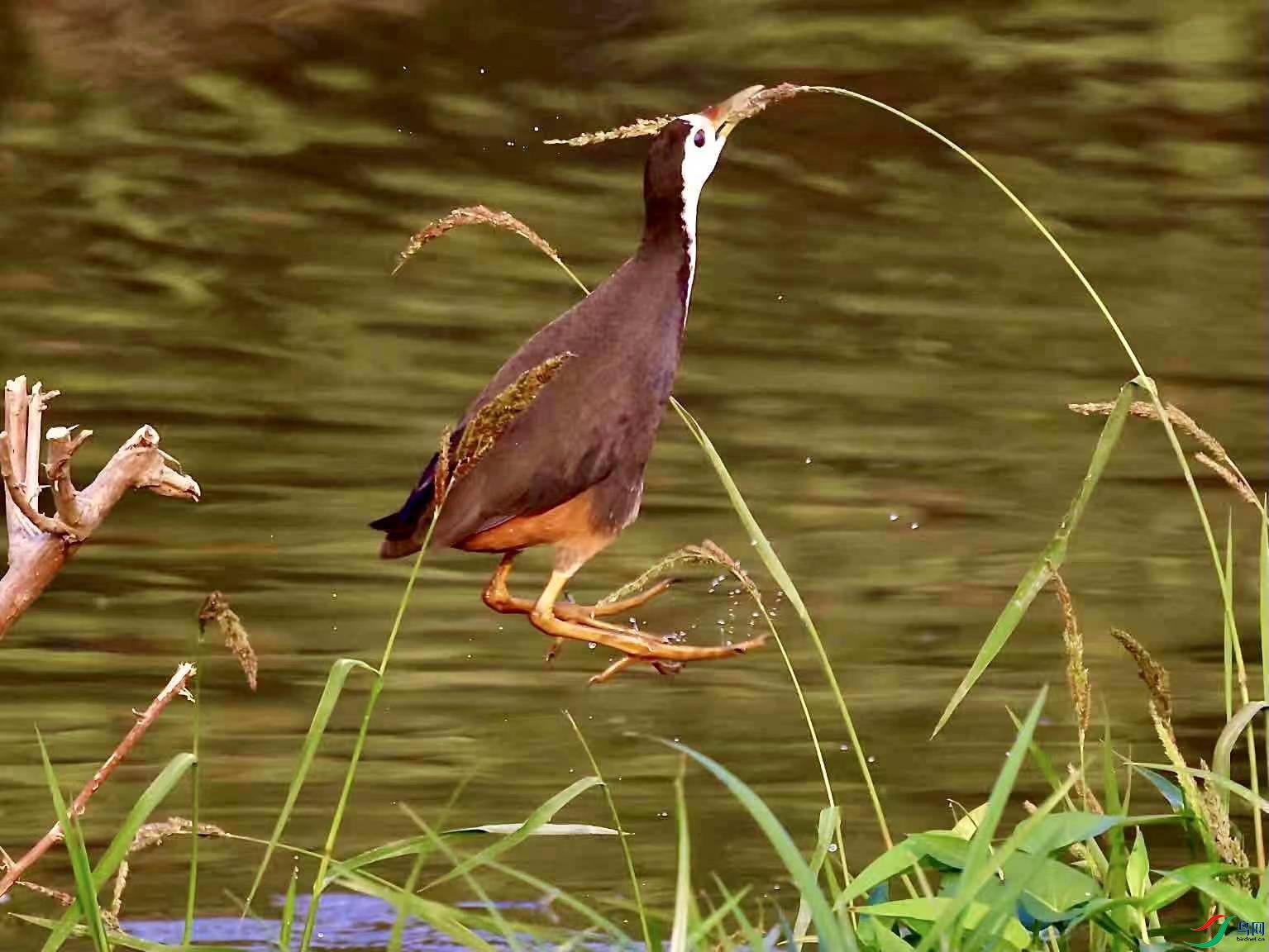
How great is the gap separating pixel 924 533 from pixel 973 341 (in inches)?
78.6

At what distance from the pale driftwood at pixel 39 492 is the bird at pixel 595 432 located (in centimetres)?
35

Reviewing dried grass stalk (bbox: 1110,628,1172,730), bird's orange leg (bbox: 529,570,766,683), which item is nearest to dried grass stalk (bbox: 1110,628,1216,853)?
dried grass stalk (bbox: 1110,628,1172,730)

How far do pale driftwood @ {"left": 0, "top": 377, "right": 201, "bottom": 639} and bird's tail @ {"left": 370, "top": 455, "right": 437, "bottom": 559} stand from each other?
32 cm

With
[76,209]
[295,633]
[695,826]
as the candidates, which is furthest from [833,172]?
[695,826]

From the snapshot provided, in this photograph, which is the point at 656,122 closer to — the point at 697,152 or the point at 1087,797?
the point at 697,152

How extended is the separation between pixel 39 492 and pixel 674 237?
36.4 inches

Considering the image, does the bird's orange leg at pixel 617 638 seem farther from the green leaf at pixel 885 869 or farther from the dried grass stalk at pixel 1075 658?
the dried grass stalk at pixel 1075 658

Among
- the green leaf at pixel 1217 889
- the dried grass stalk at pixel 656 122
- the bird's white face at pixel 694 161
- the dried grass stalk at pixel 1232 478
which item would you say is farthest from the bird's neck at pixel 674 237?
the green leaf at pixel 1217 889

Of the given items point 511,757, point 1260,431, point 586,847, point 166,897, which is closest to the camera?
point 166,897

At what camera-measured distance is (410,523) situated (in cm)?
311

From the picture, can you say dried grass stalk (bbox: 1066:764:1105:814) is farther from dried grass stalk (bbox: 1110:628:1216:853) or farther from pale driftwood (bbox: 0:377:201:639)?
pale driftwood (bbox: 0:377:201:639)

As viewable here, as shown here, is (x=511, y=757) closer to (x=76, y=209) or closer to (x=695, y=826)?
(x=695, y=826)

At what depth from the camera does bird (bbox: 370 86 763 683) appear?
10.1 feet

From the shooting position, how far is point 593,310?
10.4 ft
